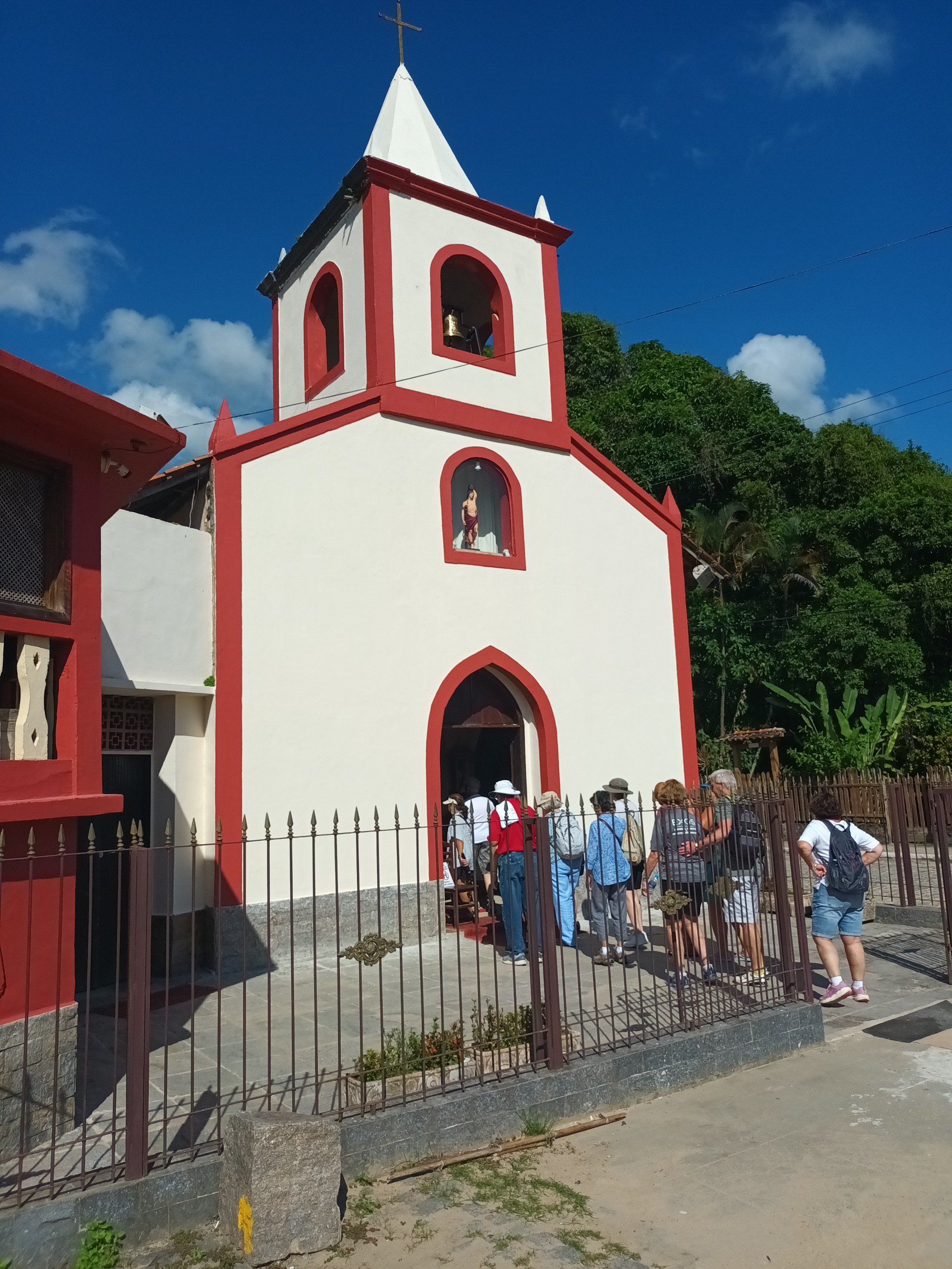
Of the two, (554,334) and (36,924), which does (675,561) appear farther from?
(36,924)

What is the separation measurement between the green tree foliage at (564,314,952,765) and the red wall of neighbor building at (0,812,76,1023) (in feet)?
61.0

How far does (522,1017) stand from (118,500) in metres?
4.29

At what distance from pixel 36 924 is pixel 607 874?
4.77 meters

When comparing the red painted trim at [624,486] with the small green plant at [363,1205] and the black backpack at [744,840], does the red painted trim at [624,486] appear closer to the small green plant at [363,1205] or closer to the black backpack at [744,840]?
the black backpack at [744,840]

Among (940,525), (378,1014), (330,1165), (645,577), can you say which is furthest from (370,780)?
(940,525)

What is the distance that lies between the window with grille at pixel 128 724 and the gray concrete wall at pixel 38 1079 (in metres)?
4.15

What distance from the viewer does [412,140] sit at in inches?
525

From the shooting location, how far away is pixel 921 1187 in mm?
4352

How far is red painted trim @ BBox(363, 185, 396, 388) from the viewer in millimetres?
11367

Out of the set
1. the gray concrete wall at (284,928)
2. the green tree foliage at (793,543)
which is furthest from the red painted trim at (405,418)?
the green tree foliage at (793,543)

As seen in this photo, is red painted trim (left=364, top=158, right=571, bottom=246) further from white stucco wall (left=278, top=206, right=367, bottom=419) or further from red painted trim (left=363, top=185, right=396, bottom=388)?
white stucco wall (left=278, top=206, right=367, bottom=419)

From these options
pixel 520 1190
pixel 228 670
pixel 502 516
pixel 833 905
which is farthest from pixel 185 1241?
pixel 502 516

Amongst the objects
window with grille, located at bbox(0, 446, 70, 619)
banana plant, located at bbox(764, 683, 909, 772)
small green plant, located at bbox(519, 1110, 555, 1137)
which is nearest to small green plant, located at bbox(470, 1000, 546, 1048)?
small green plant, located at bbox(519, 1110, 555, 1137)

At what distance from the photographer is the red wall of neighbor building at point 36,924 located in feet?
15.1
